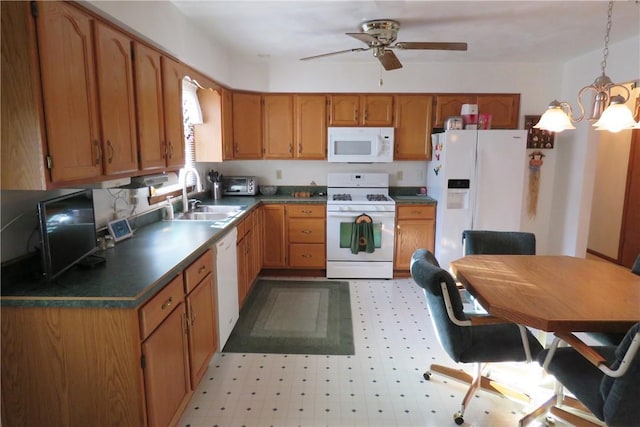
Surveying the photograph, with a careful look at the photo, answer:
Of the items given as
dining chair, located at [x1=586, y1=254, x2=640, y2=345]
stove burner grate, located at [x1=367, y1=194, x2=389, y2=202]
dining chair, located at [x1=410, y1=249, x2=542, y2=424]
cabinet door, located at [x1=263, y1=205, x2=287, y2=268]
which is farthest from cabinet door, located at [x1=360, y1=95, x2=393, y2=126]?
dining chair, located at [x1=586, y1=254, x2=640, y2=345]

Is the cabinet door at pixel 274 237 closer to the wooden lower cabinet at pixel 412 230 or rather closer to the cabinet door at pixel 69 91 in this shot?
the wooden lower cabinet at pixel 412 230

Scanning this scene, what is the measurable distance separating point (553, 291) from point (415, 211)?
2.24 m

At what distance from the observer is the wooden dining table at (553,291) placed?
5.37 feet

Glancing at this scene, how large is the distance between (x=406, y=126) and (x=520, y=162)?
125 cm

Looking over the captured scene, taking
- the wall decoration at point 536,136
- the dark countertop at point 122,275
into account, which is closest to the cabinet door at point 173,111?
the dark countertop at point 122,275

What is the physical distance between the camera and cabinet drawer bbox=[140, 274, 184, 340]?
1561 millimetres

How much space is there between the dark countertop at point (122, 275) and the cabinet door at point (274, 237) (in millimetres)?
1580

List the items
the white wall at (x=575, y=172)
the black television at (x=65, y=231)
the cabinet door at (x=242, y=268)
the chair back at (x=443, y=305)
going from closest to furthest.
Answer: the black television at (x=65, y=231), the chair back at (x=443, y=305), the cabinet door at (x=242, y=268), the white wall at (x=575, y=172)

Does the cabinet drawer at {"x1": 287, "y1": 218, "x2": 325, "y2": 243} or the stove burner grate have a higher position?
the stove burner grate

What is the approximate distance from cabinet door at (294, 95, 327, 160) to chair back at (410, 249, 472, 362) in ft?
8.48

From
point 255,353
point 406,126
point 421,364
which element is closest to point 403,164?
point 406,126

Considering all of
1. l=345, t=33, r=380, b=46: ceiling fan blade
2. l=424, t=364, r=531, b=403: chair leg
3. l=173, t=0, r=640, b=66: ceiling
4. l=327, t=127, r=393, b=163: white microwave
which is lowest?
l=424, t=364, r=531, b=403: chair leg

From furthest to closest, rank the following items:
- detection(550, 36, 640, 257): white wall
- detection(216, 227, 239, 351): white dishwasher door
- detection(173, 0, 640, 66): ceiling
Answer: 1. detection(550, 36, 640, 257): white wall
2. detection(216, 227, 239, 351): white dishwasher door
3. detection(173, 0, 640, 66): ceiling

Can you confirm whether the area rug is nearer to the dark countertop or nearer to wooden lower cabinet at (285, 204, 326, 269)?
wooden lower cabinet at (285, 204, 326, 269)
